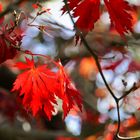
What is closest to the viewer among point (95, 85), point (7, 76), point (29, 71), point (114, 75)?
point (29, 71)

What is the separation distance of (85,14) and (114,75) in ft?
5.63

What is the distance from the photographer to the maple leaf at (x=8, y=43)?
4.25 ft

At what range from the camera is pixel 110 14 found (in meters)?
1.30

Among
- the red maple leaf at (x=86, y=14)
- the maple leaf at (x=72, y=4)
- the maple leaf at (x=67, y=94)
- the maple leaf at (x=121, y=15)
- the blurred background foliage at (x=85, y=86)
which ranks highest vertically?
the maple leaf at (x=72, y=4)

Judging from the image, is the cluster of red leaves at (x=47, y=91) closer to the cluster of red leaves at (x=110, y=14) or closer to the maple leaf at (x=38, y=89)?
the maple leaf at (x=38, y=89)

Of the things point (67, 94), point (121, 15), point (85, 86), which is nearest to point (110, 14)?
point (121, 15)

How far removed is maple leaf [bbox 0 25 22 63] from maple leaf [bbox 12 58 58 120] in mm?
50

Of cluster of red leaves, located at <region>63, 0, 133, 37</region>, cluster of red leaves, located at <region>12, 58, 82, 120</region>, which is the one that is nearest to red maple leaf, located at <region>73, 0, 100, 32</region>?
cluster of red leaves, located at <region>63, 0, 133, 37</region>

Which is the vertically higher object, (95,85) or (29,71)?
(29,71)

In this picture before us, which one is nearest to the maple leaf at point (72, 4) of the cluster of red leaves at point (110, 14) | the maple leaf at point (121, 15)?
the cluster of red leaves at point (110, 14)

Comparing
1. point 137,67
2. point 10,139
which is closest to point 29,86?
point 10,139

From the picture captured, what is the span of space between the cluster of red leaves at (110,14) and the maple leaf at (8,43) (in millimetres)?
172

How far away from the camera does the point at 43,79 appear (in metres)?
1.35

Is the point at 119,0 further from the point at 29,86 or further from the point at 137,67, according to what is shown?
the point at 137,67
